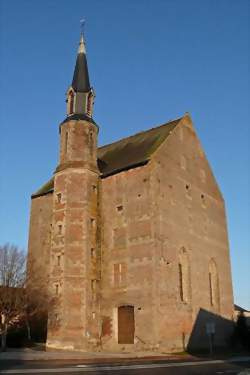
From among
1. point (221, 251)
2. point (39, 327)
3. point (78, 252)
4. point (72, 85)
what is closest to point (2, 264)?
point (78, 252)

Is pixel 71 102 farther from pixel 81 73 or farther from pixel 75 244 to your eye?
pixel 75 244

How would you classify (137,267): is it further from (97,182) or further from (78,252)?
(97,182)

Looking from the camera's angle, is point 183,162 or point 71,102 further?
point 183,162

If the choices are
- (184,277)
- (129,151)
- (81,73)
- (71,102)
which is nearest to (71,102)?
(71,102)

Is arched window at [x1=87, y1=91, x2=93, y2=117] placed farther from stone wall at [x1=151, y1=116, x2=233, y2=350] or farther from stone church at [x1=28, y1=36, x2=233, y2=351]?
stone wall at [x1=151, y1=116, x2=233, y2=350]

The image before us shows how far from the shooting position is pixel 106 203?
123ft

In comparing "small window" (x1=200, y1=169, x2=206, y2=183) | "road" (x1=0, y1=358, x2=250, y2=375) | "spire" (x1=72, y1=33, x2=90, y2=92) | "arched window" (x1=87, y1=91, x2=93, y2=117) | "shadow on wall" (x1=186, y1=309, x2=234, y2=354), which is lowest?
"road" (x1=0, y1=358, x2=250, y2=375)

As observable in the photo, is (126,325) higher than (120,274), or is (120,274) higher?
(120,274)

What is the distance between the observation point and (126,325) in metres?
32.9

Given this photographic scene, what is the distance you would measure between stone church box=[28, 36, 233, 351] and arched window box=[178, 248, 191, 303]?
0.09 meters

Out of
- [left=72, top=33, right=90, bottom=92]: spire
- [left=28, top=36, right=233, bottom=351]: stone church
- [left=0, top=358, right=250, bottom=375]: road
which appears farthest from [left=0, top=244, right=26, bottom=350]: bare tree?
[left=72, top=33, right=90, bottom=92]: spire

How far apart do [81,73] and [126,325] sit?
77.4 feet

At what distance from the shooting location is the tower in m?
32.0

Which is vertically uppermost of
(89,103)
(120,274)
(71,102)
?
(71,102)
